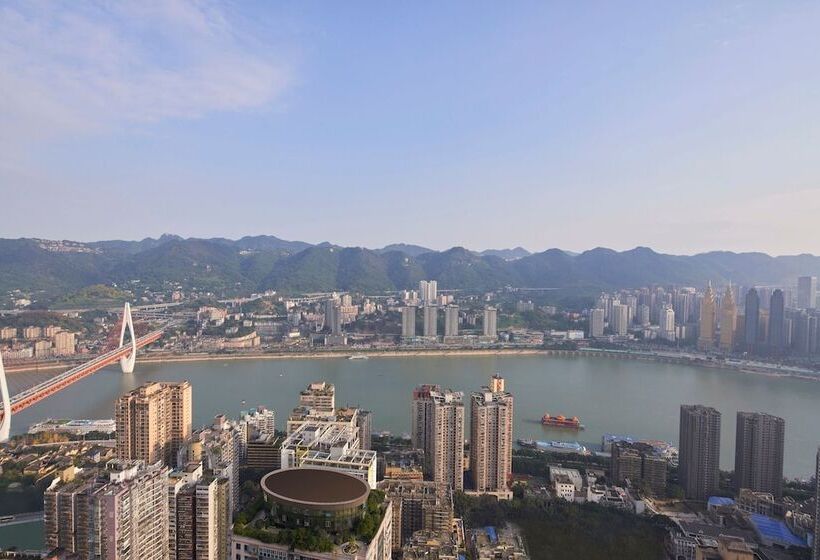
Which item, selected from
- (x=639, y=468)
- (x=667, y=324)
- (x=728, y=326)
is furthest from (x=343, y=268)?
(x=639, y=468)

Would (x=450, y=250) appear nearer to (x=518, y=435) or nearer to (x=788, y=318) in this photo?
(x=788, y=318)

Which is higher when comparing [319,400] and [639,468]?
[319,400]

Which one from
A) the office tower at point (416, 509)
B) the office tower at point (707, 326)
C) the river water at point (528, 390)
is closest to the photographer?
the office tower at point (416, 509)

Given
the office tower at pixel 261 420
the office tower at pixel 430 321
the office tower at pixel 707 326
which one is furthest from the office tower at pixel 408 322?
Result: the office tower at pixel 261 420

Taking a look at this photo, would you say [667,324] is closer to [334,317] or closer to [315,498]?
[334,317]

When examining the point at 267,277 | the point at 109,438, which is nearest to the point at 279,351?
the point at 109,438

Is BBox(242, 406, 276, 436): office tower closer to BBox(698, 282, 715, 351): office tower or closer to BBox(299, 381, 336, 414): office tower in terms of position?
BBox(299, 381, 336, 414): office tower

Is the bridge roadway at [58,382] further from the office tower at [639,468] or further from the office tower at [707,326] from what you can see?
the office tower at [707,326]
